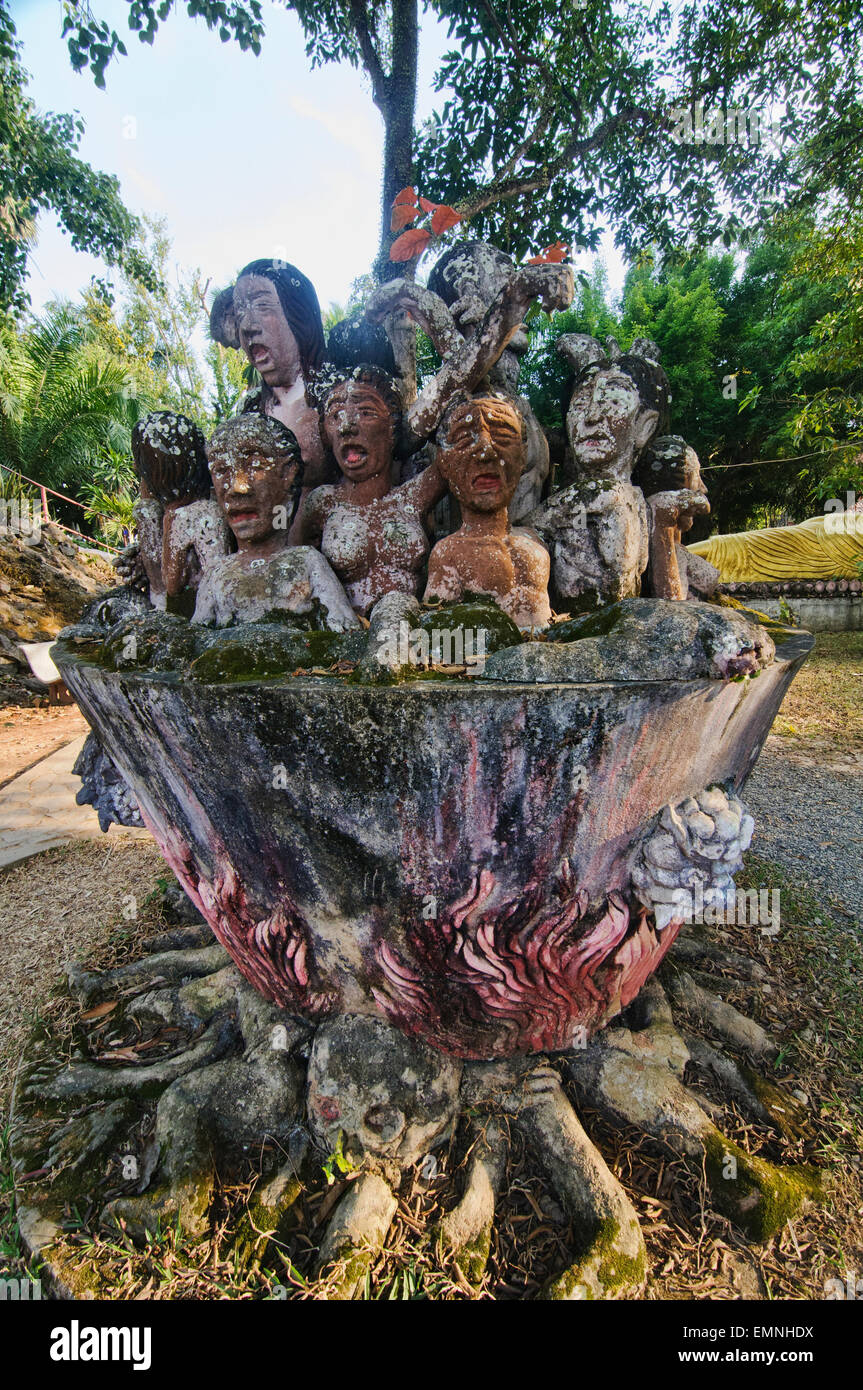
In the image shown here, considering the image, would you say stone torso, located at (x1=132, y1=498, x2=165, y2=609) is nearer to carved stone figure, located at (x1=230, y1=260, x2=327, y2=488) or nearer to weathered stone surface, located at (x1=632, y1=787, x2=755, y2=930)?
carved stone figure, located at (x1=230, y1=260, x2=327, y2=488)

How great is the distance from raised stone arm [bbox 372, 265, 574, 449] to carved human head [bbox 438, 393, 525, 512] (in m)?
0.10

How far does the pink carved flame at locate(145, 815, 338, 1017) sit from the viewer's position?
5.32ft

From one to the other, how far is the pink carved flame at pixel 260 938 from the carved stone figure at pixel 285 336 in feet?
4.34

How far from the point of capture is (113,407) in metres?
10.3

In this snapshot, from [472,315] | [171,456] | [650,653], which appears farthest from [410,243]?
[650,653]

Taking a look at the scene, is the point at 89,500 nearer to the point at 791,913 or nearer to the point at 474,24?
the point at 474,24

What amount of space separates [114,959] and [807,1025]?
2.46 m

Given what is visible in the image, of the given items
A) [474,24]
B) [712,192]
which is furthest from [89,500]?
[712,192]

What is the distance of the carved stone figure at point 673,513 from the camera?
6.23 feet

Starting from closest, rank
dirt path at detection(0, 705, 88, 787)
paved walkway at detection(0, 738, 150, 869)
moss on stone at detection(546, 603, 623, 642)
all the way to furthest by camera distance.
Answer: moss on stone at detection(546, 603, 623, 642), paved walkway at detection(0, 738, 150, 869), dirt path at detection(0, 705, 88, 787)

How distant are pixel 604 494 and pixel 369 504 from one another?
0.69 meters

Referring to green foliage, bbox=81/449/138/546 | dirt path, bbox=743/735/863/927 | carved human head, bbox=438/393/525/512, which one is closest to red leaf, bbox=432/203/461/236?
carved human head, bbox=438/393/525/512

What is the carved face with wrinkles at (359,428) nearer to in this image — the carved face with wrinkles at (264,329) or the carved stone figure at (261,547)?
the carved stone figure at (261,547)

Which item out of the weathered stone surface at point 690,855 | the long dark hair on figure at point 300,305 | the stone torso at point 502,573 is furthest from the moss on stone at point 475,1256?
the long dark hair on figure at point 300,305
